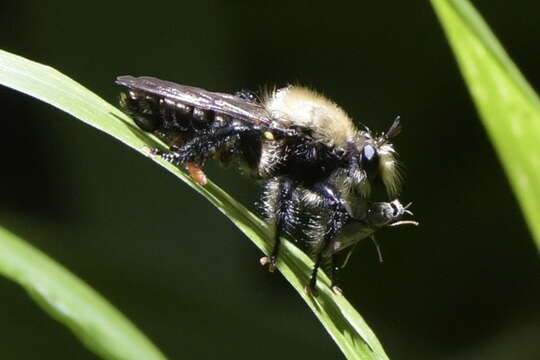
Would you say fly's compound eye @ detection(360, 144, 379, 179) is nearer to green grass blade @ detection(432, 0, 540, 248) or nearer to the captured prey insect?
the captured prey insect

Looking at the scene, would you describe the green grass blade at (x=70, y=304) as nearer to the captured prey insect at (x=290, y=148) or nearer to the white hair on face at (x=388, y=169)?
the captured prey insect at (x=290, y=148)

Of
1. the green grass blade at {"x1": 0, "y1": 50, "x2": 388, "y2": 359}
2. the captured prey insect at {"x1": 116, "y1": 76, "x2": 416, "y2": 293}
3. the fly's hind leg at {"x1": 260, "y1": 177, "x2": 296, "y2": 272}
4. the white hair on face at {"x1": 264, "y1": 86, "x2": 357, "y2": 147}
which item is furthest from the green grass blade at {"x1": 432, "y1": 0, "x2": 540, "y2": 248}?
the white hair on face at {"x1": 264, "y1": 86, "x2": 357, "y2": 147}

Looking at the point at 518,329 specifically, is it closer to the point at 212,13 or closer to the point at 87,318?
the point at 212,13

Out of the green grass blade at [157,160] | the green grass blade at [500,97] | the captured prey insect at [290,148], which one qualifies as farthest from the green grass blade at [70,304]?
the captured prey insect at [290,148]

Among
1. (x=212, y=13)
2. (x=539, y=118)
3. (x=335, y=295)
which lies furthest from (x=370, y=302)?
(x=539, y=118)

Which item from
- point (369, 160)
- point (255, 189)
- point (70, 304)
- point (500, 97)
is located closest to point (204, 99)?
point (369, 160)

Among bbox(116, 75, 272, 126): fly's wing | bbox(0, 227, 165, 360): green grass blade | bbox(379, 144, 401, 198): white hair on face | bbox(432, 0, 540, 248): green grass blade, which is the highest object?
bbox(116, 75, 272, 126): fly's wing

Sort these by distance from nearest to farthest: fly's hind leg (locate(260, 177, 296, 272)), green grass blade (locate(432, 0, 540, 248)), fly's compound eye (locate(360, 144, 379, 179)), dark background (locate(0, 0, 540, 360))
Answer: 1. green grass blade (locate(432, 0, 540, 248))
2. fly's hind leg (locate(260, 177, 296, 272))
3. fly's compound eye (locate(360, 144, 379, 179))
4. dark background (locate(0, 0, 540, 360))
